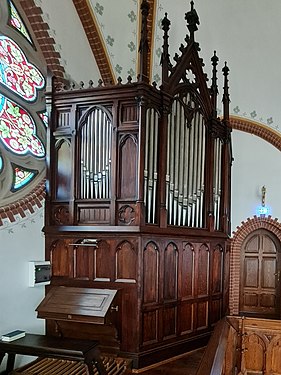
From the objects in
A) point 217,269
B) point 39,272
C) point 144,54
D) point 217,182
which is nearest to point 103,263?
point 39,272

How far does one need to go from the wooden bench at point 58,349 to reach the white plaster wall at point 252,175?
575 cm

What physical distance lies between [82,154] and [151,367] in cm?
237

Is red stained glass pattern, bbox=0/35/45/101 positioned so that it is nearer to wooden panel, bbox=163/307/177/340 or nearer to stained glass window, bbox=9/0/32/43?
stained glass window, bbox=9/0/32/43

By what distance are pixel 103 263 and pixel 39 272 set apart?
686 millimetres

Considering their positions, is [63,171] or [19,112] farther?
[19,112]

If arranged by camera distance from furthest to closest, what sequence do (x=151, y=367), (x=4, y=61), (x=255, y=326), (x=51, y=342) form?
1. (x=255, y=326)
2. (x=4, y=61)
3. (x=151, y=367)
4. (x=51, y=342)

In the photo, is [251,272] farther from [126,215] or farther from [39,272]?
[39,272]

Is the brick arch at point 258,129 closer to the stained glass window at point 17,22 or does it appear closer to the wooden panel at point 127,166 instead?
the wooden panel at point 127,166

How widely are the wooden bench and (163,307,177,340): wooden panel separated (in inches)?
48.4

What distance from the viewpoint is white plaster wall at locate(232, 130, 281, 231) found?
8.86m

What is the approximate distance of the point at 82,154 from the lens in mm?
4781

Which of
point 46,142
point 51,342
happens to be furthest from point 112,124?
point 51,342

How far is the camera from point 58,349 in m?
3.59

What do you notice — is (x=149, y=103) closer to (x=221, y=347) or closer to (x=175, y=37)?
(x=221, y=347)
